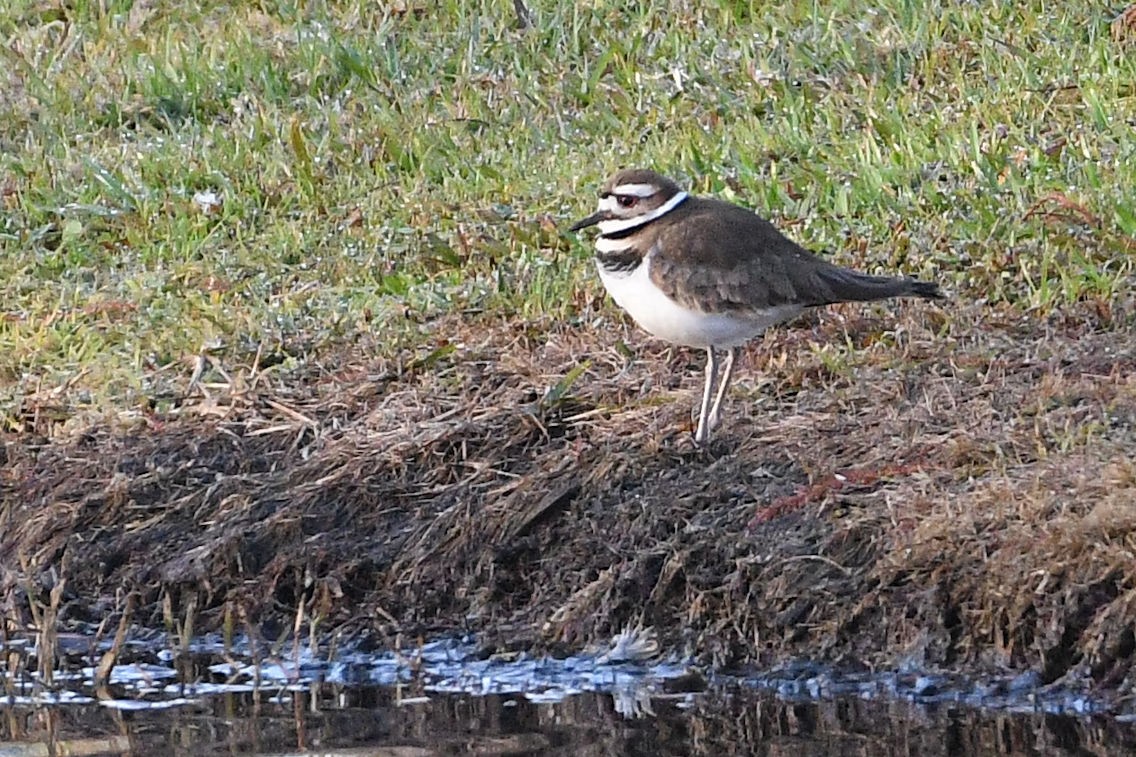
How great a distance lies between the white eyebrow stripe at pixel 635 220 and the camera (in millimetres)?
7074

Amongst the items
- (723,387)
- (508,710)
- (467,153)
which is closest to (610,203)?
(723,387)

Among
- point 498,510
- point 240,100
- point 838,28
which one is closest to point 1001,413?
point 498,510

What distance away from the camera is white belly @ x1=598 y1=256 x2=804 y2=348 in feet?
22.1

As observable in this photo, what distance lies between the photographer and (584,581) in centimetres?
650

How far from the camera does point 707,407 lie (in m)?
6.92

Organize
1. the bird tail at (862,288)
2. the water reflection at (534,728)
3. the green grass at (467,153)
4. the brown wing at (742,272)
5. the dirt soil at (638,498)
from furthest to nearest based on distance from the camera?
the green grass at (467,153) < the bird tail at (862,288) < the brown wing at (742,272) < the dirt soil at (638,498) < the water reflection at (534,728)

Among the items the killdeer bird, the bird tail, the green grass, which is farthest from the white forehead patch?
the green grass

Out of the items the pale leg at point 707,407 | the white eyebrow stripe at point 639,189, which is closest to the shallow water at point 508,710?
the pale leg at point 707,407

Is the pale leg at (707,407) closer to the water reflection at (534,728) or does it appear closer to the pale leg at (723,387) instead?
the pale leg at (723,387)

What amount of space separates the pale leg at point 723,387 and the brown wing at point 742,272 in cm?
30

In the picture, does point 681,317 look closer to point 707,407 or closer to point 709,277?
point 709,277

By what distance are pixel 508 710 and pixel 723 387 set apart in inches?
59.5

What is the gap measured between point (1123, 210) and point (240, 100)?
4.61 m

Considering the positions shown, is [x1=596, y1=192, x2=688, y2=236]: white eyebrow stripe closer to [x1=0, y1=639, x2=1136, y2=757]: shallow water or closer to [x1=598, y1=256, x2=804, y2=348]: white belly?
[x1=598, y1=256, x2=804, y2=348]: white belly
